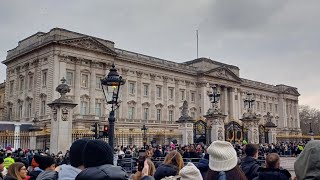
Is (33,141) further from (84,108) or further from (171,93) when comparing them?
(171,93)

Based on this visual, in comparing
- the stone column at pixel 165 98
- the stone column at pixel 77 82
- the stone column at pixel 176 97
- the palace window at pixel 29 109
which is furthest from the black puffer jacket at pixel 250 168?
the stone column at pixel 176 97

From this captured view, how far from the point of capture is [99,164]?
3344mm

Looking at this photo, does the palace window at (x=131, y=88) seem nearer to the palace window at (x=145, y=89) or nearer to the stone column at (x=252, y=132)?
the palace window at (x=145, y=89)

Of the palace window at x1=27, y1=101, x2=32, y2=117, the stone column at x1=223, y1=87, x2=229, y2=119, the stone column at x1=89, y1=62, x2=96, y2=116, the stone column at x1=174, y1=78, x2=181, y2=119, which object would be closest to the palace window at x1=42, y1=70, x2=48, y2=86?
the palace window at x1=27, y1=101, x2=32, y2=117

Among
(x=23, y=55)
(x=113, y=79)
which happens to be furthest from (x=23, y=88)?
(x=113, y=79)

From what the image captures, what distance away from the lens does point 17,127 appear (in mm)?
47344

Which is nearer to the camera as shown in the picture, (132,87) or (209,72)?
(132,87)

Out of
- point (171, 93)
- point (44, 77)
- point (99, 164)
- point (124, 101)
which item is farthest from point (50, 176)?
point (171, 93)

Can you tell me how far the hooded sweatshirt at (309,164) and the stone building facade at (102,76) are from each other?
3466 cm

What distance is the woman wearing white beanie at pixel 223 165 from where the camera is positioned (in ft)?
13.1

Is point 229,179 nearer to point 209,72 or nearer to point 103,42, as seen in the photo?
point 103,42

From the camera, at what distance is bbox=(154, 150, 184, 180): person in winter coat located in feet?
17.7

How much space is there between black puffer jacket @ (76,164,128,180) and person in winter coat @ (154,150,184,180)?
86.1 inches

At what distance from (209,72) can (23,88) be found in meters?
33.6
